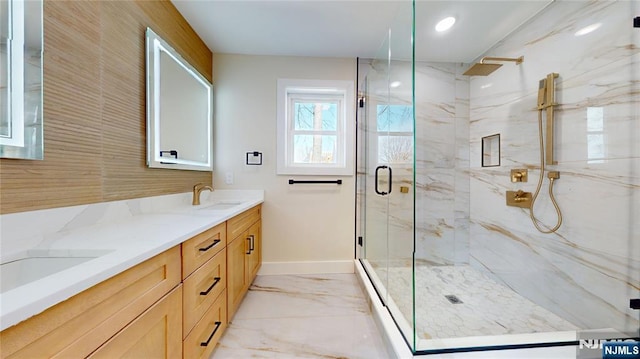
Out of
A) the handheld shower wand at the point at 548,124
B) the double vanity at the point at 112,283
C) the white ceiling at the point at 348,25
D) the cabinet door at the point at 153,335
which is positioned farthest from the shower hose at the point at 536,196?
the cabinet door at the point at 153,335

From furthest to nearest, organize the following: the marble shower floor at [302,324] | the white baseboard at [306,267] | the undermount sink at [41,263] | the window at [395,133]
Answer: the white baseboard at [306,267]
the window at [395,133]
the marble shower floor at [302,324]
the undermount sink at [41,263]

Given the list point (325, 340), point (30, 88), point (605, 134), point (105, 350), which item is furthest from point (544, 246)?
point (30, 88)

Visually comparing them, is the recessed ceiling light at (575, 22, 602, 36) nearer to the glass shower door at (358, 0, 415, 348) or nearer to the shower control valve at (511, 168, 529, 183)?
the shower control valve at (511, 168, 529, 183)

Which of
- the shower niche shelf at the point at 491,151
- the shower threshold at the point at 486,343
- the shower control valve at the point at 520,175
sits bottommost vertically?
the shower threshold at the point at 486,343

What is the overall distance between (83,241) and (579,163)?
2665 mm

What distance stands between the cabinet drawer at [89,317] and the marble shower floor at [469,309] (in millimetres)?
1293

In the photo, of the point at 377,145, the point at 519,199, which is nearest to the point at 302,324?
the point at 377,145

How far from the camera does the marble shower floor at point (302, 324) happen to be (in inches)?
57.2

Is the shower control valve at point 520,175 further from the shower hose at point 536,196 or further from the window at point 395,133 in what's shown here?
the window at point 395,133

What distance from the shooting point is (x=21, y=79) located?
2.88 feet

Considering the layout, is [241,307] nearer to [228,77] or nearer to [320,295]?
[320,295]

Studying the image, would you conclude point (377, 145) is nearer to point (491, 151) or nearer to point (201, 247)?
point (491, 151)

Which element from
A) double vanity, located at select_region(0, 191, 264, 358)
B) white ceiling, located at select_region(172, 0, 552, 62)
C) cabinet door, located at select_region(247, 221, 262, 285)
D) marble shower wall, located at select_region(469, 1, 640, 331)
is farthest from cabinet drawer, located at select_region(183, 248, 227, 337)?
marble shower wall, located at select_region(469, 1, 640, 331)

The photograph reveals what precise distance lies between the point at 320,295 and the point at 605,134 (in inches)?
87.7
